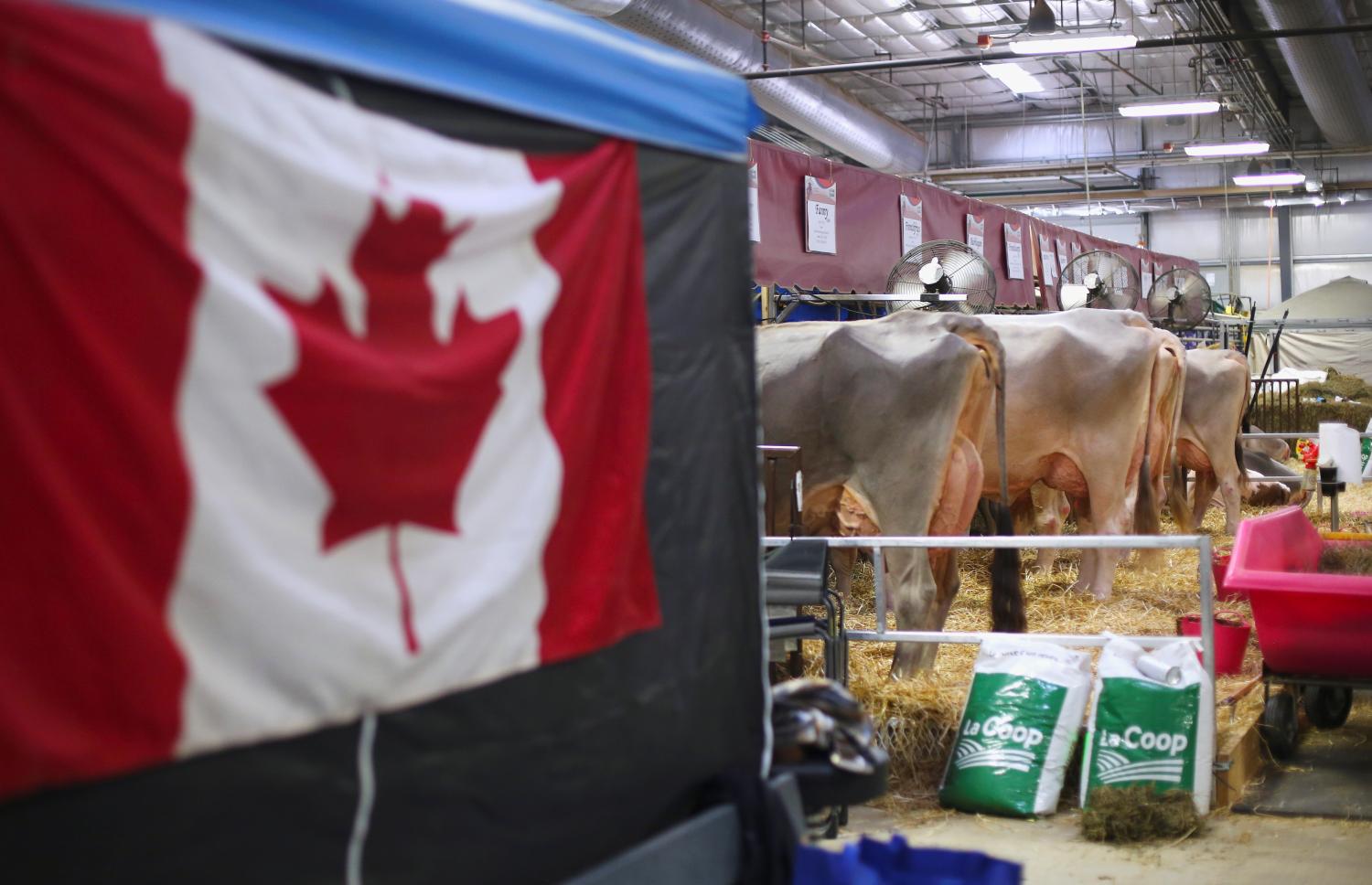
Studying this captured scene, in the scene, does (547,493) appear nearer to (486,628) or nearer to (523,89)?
(486,628)

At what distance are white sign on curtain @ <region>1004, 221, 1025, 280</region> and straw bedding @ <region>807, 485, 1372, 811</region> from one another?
145 inches

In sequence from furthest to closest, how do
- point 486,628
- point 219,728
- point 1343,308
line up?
point 1343,308
point 486,628
point 219,728

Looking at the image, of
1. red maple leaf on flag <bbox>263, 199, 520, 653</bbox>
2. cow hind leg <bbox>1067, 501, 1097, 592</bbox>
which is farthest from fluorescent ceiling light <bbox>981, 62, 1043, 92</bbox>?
red maple leaf on flag <bbox>263, 199, 520, 653</bbox>

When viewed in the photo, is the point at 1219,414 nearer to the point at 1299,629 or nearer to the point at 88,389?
the point at 1299,629

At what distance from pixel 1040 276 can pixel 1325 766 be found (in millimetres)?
11313

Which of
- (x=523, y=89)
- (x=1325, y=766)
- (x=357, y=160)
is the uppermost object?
(x=523, y=89)

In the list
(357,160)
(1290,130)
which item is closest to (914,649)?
(357,160)

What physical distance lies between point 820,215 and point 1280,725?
618 cm

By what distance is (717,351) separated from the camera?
340 cm

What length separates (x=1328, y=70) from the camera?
731 inches

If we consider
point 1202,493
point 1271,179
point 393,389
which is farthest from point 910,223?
point 1271,179

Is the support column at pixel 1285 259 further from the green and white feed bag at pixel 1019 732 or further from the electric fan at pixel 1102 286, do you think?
the green and white feed bag at pixel 1019 732

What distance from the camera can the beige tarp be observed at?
3059 centimetres

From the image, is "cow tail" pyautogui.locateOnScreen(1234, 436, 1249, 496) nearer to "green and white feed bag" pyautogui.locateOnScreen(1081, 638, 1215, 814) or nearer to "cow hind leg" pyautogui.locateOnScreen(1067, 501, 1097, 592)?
"cow hind leg" pyautogui.locateOnScreen(1067, 501, 1097, 592)
